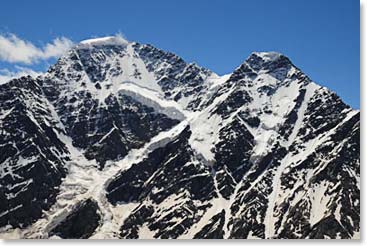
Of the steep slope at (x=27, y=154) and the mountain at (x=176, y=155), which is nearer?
the mountain at (x=176, y=155)

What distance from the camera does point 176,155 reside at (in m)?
89.8

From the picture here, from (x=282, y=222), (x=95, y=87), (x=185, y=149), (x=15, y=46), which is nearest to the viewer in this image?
(x=15, y=46)

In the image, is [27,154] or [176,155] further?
[27,154]

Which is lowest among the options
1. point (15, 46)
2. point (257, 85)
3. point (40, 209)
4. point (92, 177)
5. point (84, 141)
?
point (15, 46)

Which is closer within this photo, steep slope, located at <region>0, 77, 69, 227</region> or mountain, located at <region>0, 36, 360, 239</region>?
mountain, located at <region>0, 36, 360, 239</region>

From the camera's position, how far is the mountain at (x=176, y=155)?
7700 cm

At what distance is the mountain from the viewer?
253 ft

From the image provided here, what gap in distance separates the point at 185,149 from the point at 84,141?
1937 cm

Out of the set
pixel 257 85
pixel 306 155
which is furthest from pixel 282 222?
pixel 257 85

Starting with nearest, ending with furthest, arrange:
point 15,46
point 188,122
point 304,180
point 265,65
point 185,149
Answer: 1. point 15,46
2. point 304,180
3. point 185,149
4. point 188,122
5. point 265,65

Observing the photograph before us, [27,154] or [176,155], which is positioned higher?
Result: [176,155]

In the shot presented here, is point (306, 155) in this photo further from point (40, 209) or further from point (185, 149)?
point (40, 209)

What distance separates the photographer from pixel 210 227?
76.2m

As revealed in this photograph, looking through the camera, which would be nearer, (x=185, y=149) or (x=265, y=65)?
(x=185, y=149)
